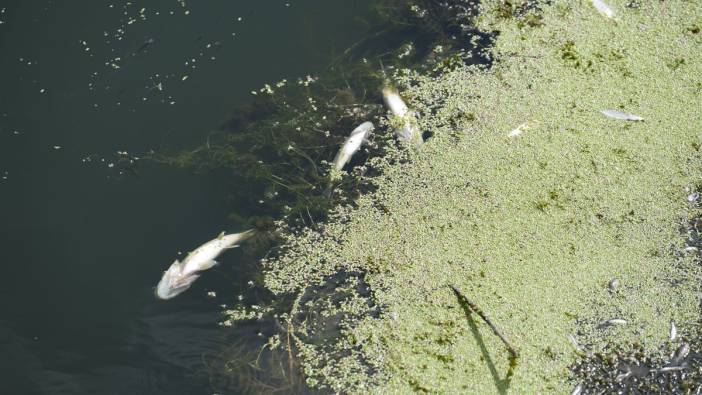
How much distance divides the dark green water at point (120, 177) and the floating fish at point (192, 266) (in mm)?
38

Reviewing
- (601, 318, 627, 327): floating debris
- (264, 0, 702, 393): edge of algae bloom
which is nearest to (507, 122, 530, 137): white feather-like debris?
(264, 0, 702, 393): edge of algae bloom

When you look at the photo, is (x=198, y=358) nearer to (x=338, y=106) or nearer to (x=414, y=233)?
(x=414, y=233)

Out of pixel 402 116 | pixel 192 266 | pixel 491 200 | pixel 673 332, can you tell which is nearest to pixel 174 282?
pixel 192 266

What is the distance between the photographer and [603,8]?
286cm

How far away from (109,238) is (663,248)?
220 cm

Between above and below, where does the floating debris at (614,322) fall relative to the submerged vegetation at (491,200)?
below

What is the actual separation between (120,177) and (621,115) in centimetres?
217

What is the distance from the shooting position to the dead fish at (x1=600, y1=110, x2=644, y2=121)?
2.53m

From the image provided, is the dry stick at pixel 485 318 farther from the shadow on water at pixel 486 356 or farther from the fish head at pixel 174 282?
the fish head at pixel 174 282

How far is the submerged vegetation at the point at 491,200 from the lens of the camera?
2.11 metres

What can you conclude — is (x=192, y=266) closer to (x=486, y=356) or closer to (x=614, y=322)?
(x=486, y=356)

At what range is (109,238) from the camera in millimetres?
2742

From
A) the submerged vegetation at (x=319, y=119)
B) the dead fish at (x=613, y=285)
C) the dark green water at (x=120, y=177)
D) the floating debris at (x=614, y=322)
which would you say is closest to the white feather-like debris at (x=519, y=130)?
the submerged vegetation at (x=319, y=119)

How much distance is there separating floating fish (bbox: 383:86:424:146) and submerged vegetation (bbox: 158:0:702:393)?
5cm
